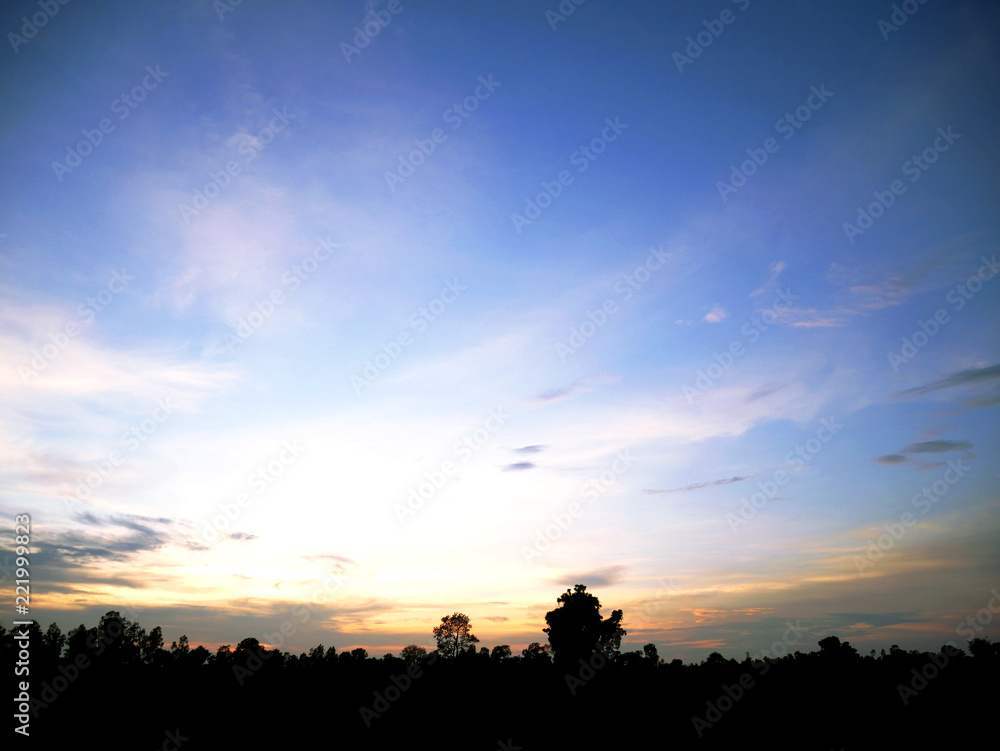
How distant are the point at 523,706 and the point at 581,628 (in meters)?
66.3

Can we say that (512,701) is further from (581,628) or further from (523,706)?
(581,628)

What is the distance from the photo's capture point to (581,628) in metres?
114

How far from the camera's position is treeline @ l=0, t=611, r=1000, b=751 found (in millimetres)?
45062

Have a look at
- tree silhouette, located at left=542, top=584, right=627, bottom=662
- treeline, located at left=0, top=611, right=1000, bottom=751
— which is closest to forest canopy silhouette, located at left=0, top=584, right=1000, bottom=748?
treeline, located at left=0, top=611, right=1000, bottom=751

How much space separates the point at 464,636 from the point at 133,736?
373 ft

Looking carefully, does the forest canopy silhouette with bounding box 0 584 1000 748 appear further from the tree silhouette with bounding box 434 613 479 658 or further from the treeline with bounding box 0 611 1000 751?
the tree silhouette with bounding box 434 613 479 658

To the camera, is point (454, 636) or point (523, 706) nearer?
point (523, 706)

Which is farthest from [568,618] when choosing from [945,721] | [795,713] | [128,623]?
[128,623]

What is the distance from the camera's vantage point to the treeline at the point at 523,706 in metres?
45.1

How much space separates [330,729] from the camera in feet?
160

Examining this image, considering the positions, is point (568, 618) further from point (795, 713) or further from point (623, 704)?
point (795, 713)

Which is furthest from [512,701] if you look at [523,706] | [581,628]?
[581,628]

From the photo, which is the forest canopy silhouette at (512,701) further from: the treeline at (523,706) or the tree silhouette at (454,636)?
the tree silhouette at (454,636)

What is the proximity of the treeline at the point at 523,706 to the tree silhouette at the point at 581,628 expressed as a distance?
50.4 m
